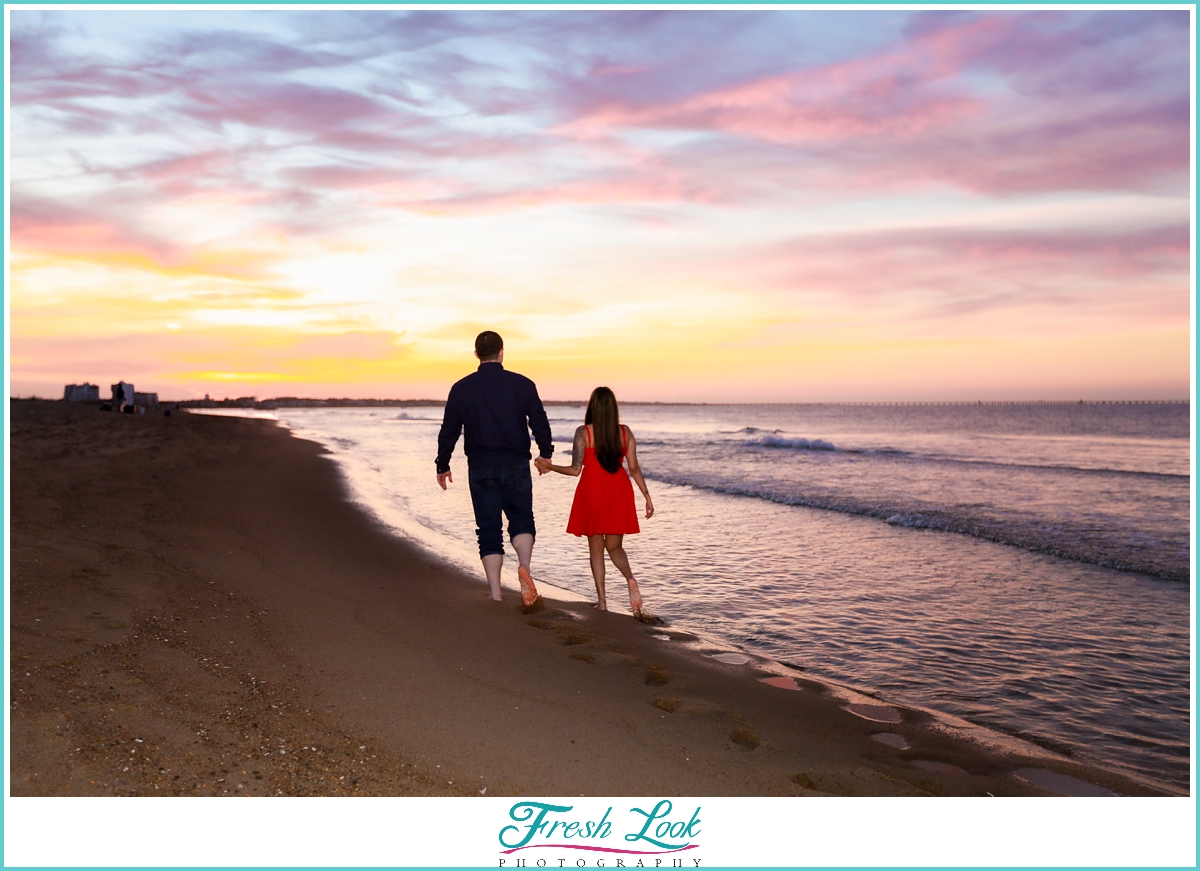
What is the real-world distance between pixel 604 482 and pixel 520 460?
0.81m

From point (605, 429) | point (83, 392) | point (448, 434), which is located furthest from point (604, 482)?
point (83, 392)

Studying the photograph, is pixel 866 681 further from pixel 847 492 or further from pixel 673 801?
pixel 847 492

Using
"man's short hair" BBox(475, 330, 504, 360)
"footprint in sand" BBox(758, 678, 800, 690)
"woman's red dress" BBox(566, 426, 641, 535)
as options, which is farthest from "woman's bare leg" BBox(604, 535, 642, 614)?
"man's short hair" BBox(475, 330, 504, 360)

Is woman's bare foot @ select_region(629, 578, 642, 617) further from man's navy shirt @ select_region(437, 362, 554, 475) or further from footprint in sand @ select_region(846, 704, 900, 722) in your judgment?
footprint in sand @ select_region(846, 704, 900, 722)

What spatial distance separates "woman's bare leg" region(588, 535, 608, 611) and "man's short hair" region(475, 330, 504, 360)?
6.37 feet

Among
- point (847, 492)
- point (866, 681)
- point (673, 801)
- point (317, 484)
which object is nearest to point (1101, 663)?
point (866, 681)

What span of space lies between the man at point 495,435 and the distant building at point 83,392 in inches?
3143

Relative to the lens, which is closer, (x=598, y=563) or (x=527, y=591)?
(x=527, y=591)

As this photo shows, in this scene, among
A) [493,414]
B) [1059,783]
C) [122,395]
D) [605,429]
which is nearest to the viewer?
[1059,783]

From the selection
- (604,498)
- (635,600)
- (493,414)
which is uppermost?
(493,414)

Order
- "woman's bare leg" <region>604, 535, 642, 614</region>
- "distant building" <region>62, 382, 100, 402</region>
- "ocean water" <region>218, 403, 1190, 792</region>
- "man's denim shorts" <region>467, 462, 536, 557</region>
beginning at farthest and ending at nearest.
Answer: "distant building" <region>62, 382, 100, 402</region>, "woman's bare leg" <region>604, 535, 642, 614</region>, "man's denim shorts" <region>467, 462, 536, 557</region>, "ocean water" <region>218, 403, 1190, 792</region>

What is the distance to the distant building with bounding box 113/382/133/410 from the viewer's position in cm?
4861

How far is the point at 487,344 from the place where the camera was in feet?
19.6

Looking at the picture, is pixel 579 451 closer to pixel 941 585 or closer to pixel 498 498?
pixel 498 498
